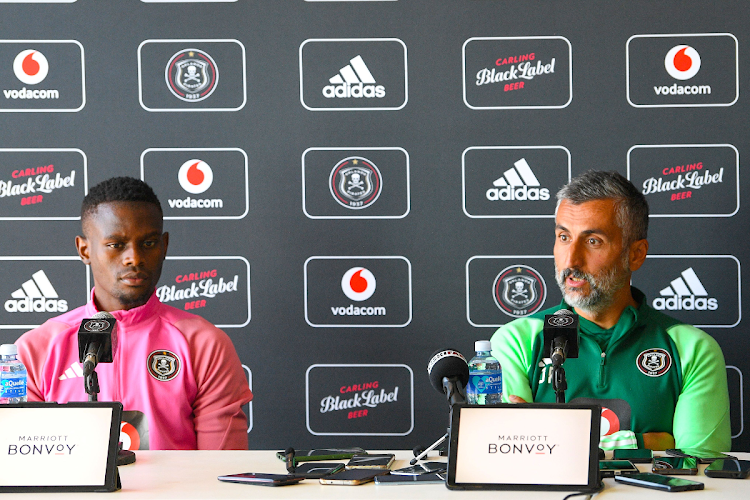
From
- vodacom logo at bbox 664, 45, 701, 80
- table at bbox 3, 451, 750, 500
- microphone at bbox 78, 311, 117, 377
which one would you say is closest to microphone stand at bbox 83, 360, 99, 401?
microphone at bbox 78, 311, 117, 377

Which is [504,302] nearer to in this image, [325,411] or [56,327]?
[325,411]

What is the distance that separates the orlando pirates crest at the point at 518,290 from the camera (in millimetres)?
2555

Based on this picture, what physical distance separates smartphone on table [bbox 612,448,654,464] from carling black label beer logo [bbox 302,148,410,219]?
1.21 metres

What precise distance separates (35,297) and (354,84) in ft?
4.30

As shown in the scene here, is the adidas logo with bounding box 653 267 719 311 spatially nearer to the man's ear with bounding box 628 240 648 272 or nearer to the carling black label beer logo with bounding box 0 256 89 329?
the man's ear with bounding box 628 240 648 272

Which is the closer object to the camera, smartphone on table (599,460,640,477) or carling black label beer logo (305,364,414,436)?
smartphone on table (599,460,640,477)

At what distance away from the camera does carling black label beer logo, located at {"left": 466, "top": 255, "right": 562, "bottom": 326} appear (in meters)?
2.56

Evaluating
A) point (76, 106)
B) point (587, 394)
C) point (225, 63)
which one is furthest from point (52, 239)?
point (587, 394)

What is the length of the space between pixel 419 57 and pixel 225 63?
0.66 metres

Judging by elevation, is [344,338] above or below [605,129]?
below

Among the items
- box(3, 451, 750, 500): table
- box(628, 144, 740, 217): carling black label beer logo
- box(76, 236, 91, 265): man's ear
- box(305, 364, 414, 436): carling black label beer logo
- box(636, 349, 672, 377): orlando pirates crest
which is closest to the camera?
box(3, 451, 750, 500): table

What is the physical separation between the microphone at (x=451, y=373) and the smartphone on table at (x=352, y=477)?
0.66 feet

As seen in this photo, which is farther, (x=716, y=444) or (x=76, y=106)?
(x=76, y=106)

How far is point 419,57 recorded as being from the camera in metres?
2.56
